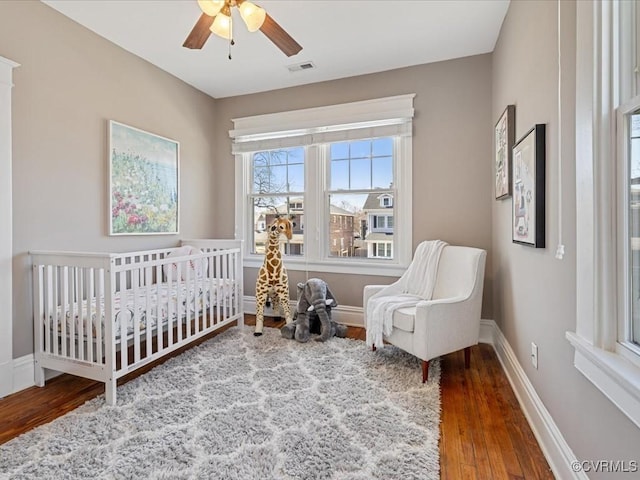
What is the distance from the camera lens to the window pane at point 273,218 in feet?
12.5

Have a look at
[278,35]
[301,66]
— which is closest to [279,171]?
[301,66]

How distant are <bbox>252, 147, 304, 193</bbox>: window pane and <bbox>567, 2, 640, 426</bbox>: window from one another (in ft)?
9.36

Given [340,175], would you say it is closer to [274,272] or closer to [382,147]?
[382,147]

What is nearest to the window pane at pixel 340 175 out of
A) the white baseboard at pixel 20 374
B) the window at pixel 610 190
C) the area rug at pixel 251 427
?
the area rug at pixel 251 427

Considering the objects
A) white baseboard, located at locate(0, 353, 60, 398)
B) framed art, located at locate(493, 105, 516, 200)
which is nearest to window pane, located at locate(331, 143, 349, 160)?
framed art, located at locate(493, 105, 516, 200)

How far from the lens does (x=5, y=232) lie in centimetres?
211

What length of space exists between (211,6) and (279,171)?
217cm

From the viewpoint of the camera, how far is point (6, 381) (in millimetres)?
2100

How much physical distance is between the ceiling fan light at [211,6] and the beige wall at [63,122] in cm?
137

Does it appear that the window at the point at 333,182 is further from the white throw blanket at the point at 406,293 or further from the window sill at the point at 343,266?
the white throw blanket at the point at 406,293

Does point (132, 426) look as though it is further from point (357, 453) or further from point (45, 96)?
point (45, 96)

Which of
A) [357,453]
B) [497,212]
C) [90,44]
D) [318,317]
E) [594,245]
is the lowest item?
[357,453]

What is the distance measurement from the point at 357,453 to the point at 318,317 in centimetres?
171

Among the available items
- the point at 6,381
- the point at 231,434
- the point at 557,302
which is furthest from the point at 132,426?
the point at 557,302
